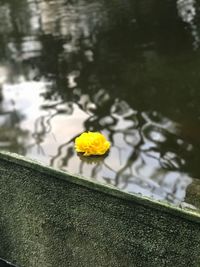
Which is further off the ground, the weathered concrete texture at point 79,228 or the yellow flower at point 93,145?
the yellow flower at point 93,145

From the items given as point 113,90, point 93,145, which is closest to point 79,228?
point 93,145

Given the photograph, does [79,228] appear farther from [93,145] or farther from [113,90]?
[113,90]

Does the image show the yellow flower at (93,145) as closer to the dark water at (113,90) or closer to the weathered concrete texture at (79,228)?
the dark water at (113,90)

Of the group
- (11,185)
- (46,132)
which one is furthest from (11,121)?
(11,185)

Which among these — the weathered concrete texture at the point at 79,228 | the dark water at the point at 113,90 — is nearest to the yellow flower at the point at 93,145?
the dark water at the point at 113,90

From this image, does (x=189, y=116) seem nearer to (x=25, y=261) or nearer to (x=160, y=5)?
(x=25, y=261)

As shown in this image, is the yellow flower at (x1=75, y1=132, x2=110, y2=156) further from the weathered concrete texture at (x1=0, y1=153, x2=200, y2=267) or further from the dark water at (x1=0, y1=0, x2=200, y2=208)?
the weathered concrete texture at (x1=0, y1=153, x2=200, y2=267)

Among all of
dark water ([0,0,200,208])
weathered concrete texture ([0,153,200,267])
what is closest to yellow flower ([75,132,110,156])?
dark water ([0,0,200,208])
